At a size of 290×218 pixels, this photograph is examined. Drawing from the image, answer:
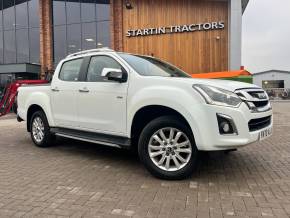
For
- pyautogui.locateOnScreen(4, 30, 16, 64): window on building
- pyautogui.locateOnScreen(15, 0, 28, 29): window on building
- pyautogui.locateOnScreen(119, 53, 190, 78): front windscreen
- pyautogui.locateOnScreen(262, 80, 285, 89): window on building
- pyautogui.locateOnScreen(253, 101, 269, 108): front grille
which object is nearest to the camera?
pyautogui.locateOnScreen(253, 101, 269, 108): front grille

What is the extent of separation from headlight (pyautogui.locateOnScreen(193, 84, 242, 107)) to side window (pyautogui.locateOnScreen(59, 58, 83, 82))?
2723 mm

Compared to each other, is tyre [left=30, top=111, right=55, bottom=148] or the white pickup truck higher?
the white pickup truck

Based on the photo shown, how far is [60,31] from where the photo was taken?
877 inches

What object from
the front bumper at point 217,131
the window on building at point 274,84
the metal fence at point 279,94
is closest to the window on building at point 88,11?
the front bumper at point 217,131

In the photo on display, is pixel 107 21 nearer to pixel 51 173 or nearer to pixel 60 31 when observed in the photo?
pixel 60 31

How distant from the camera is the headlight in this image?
4508 millimetres

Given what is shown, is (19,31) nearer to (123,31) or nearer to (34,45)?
(34,45)

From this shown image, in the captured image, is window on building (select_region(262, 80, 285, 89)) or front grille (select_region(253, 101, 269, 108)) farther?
window on building (select_region(262, 80, 285, 89))

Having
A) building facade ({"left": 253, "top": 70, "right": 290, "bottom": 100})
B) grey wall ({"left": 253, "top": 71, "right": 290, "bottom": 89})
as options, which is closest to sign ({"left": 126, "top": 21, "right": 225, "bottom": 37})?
building facade ({"left": 253, "top": 70, "right": 290, "bottom": 100})

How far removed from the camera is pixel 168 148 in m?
4.88

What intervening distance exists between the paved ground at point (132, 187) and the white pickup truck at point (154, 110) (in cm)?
43

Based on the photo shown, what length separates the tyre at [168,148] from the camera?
15.6 feet

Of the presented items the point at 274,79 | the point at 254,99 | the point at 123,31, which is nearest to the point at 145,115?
the point at 254,99

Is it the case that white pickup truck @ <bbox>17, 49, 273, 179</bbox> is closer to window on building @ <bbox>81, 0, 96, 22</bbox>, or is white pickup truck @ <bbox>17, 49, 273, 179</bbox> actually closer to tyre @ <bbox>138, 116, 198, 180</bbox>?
tyre @ <bbox>138, 116, 198, 180</bbox>
